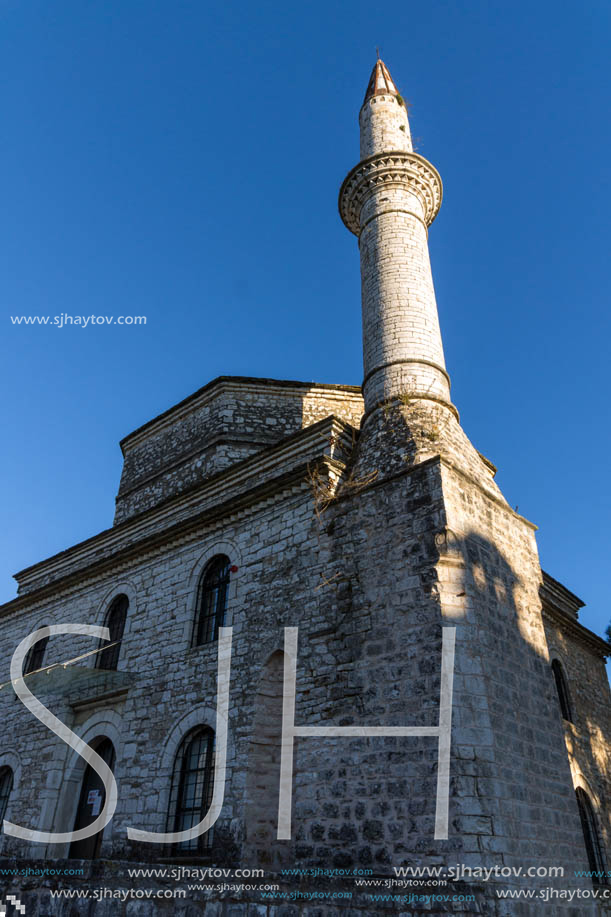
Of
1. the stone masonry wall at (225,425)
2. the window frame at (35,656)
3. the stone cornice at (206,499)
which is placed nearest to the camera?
the stone cornice at (206,499)

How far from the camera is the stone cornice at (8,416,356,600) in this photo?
8438 millimetres

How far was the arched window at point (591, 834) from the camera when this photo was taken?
9805 millimetres

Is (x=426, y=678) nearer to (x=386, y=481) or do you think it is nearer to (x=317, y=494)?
(x=386, y=481)

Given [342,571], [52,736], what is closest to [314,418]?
[342,571]

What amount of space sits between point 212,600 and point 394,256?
5694 millimetres

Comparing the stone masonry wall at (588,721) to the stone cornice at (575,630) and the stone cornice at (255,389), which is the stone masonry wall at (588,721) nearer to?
the stone cornice at (575,630)

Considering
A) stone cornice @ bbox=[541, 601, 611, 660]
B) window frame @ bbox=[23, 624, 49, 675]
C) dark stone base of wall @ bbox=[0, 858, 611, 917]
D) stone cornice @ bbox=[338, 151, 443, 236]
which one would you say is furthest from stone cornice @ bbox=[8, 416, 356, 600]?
stone cornice @ bbox=[541, 601, 611, 660]

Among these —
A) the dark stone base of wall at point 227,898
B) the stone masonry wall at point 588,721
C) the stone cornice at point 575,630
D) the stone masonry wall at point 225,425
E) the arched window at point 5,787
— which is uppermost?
the stone masonry wall at point 225,425

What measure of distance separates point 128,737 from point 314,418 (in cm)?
700

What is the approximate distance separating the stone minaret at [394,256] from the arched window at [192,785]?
483cm

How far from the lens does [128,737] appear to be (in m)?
8.80

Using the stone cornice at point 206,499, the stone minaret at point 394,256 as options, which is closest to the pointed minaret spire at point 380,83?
the stone minaret at point 394,256

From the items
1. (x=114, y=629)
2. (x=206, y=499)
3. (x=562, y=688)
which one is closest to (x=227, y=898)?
(x=206, y=499)

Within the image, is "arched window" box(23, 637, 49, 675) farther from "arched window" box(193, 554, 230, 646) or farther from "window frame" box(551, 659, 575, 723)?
"window frame" box(551, 659, 575, 723)
